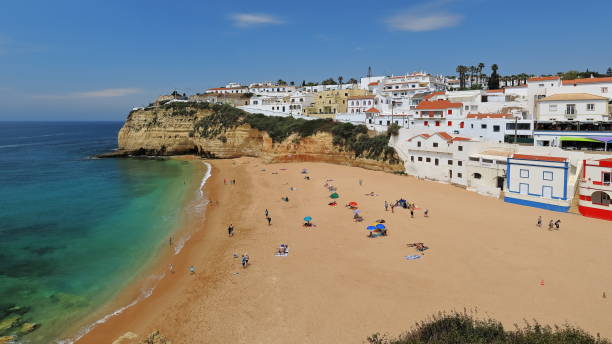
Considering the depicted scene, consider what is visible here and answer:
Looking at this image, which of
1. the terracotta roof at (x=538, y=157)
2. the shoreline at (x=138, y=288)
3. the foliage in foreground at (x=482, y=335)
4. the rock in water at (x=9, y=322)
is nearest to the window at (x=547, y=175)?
the terracotta roof at (x=538, y=157)

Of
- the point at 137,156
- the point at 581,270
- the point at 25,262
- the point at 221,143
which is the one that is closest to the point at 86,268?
the point at 25,262

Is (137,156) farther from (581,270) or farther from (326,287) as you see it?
(581,270)

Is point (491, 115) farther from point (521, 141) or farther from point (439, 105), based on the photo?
point (439, 105)

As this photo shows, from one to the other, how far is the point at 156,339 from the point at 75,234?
1642 cm

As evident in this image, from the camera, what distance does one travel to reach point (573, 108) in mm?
33844

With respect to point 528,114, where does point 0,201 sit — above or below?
below

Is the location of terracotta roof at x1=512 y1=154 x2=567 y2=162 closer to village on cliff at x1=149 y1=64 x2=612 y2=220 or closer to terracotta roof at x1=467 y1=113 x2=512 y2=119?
village on cliff at x1=149 y1=64 x2=612 y2=220

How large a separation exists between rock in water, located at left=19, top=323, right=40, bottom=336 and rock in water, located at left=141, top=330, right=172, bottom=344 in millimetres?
5446

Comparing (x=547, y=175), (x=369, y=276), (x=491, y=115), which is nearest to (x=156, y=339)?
(x=369, y=276)

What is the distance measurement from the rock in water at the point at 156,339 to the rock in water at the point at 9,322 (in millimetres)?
6566

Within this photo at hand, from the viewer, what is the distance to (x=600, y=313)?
13641 mm

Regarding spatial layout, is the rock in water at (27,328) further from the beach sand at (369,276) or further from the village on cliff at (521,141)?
the village on cliff at (521,141)

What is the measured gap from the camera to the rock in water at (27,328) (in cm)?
1465

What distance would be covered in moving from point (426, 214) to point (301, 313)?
14.6m
